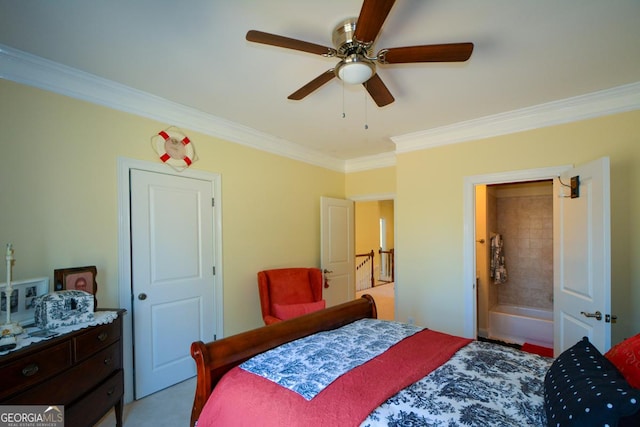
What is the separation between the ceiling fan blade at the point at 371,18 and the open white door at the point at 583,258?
6.48 ft

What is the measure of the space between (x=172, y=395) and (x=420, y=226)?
3.10 metres

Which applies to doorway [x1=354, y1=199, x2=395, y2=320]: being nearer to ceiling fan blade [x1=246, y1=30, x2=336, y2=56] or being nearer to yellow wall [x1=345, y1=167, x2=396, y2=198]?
yellow wall [x1=345, y1=167, x2=396, y2=198]

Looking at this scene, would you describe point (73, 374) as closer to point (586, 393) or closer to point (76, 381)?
point (76, 381)

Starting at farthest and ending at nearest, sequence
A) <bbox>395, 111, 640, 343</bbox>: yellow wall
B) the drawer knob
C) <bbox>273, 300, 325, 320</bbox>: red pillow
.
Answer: <bbox>273, 300, 325, 320</bbox>: red pillow, <bbox>395, 111, 640, 343</bbox>: yellow wall, the drawer knob

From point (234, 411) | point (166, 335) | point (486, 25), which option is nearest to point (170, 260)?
point (166, 335)

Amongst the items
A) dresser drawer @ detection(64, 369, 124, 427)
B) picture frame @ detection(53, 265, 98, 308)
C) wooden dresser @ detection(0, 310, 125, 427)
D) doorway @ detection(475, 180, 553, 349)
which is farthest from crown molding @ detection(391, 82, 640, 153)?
dresser drawer @ detection(64, 369, 124, 427)

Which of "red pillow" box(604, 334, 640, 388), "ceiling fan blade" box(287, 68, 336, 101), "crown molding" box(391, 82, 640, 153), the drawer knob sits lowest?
the drawer knob

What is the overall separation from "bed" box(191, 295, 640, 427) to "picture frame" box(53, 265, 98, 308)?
1.21 metres

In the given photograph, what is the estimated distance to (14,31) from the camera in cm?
173

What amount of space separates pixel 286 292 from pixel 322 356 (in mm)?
1737

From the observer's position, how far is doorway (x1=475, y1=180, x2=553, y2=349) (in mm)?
4186

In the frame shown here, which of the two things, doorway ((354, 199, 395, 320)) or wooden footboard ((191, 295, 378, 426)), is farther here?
doorway ((354, 199, 395, 320))

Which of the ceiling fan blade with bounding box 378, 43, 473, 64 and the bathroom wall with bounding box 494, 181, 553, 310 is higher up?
the ceiling fan blade with bounding box 378, 43, 473, 64

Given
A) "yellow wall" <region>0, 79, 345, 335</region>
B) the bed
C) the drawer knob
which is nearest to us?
the bed
